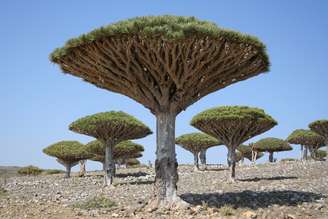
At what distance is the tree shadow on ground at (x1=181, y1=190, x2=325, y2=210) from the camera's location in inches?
513

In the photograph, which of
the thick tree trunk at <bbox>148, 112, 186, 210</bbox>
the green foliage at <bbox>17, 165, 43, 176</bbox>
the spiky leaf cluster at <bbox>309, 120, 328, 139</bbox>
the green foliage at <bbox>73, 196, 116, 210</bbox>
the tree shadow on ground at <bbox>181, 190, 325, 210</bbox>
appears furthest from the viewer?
the green foliage at <bbox>17, 165, 43, 176</bbox>

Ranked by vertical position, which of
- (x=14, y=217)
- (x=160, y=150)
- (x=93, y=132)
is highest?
(x=93, y=132)

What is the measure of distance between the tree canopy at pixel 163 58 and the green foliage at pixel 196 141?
26.7 m

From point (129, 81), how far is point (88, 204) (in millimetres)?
4189

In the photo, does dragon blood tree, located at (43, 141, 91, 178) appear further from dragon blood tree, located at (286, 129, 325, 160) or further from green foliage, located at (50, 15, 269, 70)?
green foliage, located at (50, 15, 269, 70)

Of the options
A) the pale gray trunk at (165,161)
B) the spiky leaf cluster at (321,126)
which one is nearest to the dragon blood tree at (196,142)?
the spiky leaf cluster at (321,126)

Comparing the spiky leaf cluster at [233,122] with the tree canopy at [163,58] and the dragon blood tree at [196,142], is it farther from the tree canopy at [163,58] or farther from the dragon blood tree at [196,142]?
the dragon blood tree at [196,142]

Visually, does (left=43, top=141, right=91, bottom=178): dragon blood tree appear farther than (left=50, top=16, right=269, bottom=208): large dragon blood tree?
Yes

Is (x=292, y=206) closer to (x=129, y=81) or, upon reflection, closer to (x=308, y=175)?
(x=129, y=81)

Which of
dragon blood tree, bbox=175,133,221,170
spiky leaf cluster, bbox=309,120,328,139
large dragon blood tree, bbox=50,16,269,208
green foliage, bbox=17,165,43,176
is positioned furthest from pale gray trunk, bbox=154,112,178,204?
green foliage, bbox=17,165,43,176

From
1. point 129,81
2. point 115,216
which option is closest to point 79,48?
point 129,81

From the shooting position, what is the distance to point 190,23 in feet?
36.5

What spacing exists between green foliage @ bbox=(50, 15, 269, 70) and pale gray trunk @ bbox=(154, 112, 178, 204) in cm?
277

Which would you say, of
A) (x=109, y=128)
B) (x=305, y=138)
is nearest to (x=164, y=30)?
(x=109, y=128)
